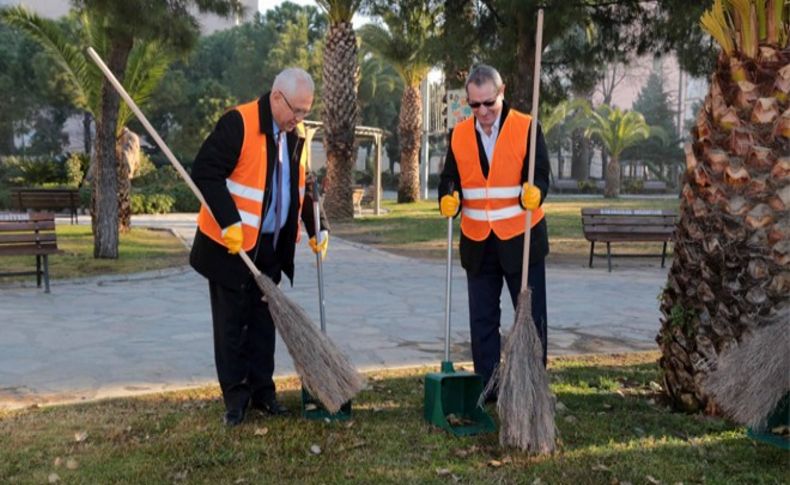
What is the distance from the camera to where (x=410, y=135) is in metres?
28.9

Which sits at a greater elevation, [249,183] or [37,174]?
[37,174]

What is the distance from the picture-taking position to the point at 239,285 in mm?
4109

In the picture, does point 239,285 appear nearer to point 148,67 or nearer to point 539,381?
point 539,381

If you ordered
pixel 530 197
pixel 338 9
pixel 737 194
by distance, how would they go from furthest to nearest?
pixel 338 9 < pixel 530 197 < pixel 737 194

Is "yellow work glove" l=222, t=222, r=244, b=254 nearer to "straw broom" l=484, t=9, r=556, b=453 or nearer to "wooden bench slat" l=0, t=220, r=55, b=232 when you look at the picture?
"straw broom" l=484, t=9, r=556, b=453

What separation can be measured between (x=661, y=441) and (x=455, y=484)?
3.89ft

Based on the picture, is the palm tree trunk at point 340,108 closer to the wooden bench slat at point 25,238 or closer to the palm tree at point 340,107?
the palm tree at point 340,107

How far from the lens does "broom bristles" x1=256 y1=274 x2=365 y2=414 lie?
4.04 m

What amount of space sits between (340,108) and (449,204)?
16.0m

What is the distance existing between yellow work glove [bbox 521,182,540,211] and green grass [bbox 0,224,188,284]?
7.51 metres

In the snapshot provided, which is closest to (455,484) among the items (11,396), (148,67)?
(11,396)

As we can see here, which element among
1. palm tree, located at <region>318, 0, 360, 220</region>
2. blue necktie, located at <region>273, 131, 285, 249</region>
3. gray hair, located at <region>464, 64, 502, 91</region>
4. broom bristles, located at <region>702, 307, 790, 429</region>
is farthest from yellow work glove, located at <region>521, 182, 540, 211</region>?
palm tree, located at <region>318, 0, 360, 220</region>

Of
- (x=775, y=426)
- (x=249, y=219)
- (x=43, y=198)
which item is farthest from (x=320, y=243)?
(x=43, y=198)

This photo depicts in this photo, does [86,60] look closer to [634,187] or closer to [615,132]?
[615,132]
